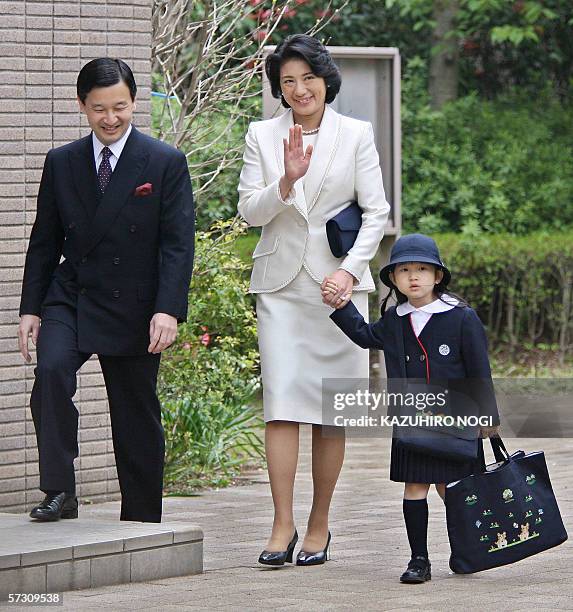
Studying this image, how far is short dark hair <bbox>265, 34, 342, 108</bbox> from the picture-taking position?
571 cm

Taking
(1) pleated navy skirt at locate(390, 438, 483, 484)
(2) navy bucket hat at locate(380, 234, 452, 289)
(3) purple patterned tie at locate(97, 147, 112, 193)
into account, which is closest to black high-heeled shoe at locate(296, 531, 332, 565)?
→ (1) pleated navy skirt at locate(390, 438, 483, 484)

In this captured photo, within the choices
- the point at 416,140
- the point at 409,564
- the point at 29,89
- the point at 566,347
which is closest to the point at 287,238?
the point at 409,564

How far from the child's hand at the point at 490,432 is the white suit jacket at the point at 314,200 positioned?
0.74 metres

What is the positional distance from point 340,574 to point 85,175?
5.64 feet

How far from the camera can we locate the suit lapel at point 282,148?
18.7ft

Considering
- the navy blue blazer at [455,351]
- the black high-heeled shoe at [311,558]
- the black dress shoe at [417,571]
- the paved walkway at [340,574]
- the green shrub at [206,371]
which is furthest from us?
the green shrub at [206,371]

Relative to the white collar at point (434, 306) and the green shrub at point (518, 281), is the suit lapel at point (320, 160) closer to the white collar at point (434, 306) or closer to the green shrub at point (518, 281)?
the white collar at point (434, 306)

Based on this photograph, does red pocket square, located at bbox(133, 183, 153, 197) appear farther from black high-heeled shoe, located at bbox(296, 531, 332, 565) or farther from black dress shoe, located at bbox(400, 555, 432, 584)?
black dress shoe, located at bbox(400, 555, 432, 584)

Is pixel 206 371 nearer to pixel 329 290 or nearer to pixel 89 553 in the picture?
pixel 329 290

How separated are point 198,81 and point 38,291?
2.91 metres

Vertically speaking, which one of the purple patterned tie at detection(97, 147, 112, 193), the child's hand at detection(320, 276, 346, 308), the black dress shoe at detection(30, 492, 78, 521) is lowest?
the black dress shoe at detection(30, 492, 78, 521)

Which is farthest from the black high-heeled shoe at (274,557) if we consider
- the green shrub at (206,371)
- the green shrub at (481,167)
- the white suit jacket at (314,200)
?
the green shrub at (481,167)

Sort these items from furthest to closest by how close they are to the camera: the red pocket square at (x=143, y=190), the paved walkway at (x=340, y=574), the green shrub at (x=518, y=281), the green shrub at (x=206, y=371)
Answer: the green shrub at (x=518, y=281)
the green shrub at (x=206, y=371)
the red pocket square at (x=143, y=190)
the paved walkway at (x=340, y=574)

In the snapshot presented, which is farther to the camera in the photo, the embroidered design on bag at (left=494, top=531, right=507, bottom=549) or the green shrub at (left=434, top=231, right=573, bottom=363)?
the green shrub at (left=434, top=231, right=573, bottom=363)
